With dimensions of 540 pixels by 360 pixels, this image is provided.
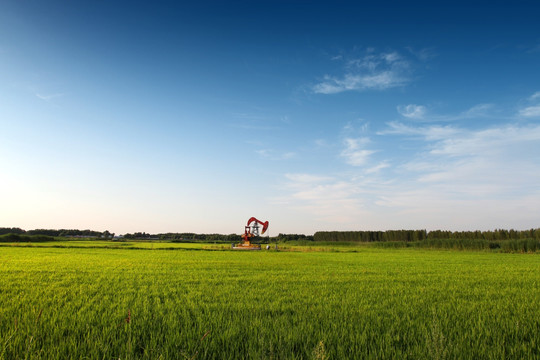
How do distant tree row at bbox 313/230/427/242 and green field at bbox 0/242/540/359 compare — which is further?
distant tree row at bbox 313/230/427/242

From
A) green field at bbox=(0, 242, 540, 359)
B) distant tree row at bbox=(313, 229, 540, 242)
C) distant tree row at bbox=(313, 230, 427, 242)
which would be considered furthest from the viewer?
distant tree row at bbox=(313, 230, 427, 242)

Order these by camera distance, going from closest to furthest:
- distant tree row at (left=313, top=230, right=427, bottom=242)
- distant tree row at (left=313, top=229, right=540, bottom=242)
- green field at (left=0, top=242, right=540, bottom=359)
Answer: green field at (left=0, top=242, right=540, bottom=359)
distant tree row at (left=313, top=229, right=540, bottom=242)
distant tree row at (left=313, top=230, right=427, bottom=242)

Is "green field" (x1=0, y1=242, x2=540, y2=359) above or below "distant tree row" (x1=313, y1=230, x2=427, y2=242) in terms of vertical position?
above

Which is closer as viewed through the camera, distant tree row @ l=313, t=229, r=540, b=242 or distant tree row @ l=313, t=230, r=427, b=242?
distant tree row @ l=313, t=229, r=540, b=242

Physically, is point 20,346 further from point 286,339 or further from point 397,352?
point 397,352

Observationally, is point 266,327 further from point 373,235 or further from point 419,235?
point 373,235

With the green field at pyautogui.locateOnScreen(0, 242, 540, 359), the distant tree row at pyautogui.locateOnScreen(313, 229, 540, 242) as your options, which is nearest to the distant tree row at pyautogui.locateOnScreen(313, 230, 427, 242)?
the distant tree row at pyautogui.locateOnScreen(313, 229, 540, 242)

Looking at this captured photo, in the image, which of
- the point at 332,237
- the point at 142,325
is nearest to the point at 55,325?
the point at 142,325

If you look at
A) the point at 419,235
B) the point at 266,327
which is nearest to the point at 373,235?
the point at 419,235

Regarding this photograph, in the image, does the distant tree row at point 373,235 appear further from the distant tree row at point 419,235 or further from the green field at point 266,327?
the green field at point 266,327

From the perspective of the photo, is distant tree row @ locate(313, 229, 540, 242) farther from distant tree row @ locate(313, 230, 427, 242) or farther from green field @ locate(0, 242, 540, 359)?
green field @ locate(0, 242, 540, 359)

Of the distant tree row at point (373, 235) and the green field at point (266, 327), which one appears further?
the distant tree row at point (373, 235)

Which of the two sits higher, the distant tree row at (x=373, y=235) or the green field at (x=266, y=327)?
the green field at (x=266, y=327)

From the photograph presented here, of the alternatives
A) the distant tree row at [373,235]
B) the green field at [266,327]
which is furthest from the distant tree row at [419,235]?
the green field at [266,327]
